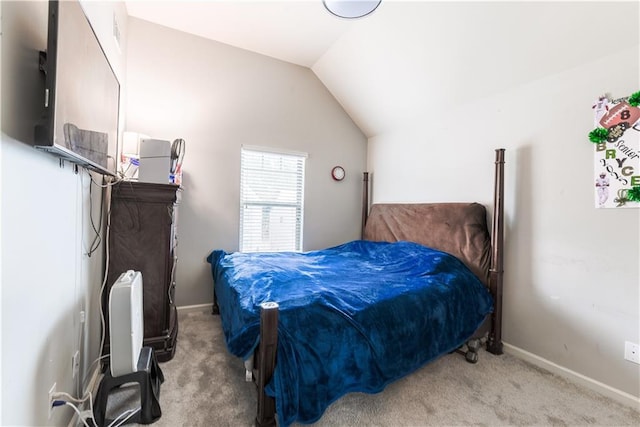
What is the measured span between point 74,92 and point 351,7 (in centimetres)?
162

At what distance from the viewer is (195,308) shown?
300 centimetres

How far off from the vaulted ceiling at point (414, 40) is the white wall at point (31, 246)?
7.09 feet

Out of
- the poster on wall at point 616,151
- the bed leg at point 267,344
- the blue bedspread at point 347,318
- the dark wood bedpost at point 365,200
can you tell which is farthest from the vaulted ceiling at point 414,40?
the bed leg at point 267,344

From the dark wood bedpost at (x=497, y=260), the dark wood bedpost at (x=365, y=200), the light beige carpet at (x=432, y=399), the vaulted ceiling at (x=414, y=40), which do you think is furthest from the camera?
the dark wood bedpost at (x=365, y=200)

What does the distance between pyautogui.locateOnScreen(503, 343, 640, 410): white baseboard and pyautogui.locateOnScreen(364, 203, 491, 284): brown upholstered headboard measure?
0.63 metres

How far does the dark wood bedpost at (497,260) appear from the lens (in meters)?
2.25

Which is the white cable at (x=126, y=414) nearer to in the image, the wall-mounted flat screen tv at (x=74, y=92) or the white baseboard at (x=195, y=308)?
the wall-mounted flat screen tv at (x=74, y=92)

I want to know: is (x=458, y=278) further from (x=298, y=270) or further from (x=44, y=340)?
(x=44, y=340)

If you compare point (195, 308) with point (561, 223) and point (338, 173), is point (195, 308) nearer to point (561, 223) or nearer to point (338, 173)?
point (338, 173)

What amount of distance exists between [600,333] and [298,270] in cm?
217

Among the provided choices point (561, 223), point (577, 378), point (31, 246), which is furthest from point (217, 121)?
point (577, 378)

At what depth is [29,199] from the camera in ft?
3.06

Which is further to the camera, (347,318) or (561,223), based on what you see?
(561,223)

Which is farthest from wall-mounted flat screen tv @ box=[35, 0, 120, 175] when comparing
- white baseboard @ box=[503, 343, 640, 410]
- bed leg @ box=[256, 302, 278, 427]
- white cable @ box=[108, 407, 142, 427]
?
white baseboard @ box=[503, 343, 640, 410]
